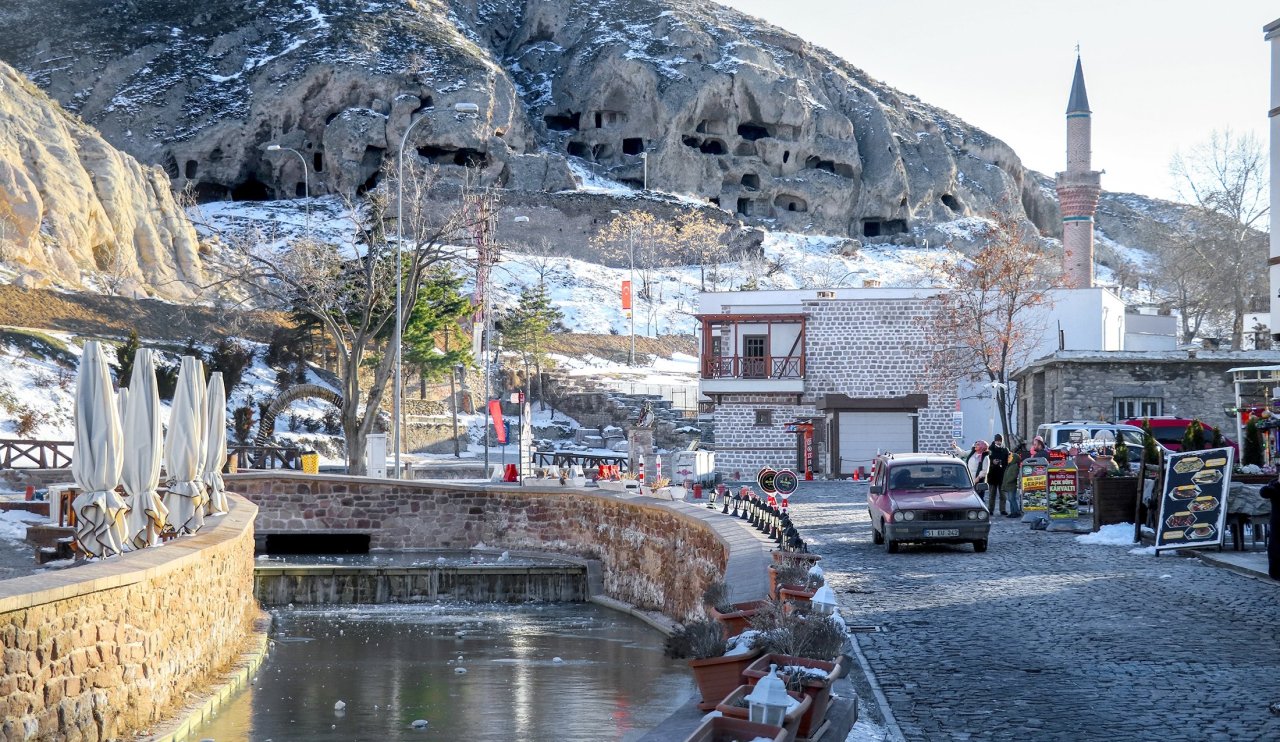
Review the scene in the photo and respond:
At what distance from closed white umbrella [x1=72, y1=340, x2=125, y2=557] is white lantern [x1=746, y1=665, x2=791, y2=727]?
9.81 meters

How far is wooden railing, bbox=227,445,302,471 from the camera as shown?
1449 inches

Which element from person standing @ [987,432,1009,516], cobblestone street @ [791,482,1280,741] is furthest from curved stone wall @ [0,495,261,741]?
person standing @ [987,432,1009,516]

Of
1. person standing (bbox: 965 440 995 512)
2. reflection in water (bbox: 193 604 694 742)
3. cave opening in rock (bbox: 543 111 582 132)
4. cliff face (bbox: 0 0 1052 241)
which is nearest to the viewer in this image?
reflection in water (bbox: 193 604 694 742)

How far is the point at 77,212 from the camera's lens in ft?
184

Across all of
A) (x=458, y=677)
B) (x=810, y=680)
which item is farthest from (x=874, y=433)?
(x=810, y=680)

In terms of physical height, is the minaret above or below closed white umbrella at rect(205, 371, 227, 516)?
above

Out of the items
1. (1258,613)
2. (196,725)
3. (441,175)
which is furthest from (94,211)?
(1258,613)

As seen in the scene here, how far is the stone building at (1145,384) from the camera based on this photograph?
35.1 meters

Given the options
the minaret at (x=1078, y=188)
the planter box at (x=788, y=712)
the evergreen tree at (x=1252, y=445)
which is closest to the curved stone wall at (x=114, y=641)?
the planter box at (x=788, y=712)

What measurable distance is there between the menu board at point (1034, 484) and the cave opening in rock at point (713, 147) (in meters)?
93.3

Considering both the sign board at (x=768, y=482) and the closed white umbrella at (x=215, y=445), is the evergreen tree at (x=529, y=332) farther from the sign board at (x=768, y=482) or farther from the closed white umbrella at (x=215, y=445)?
the closed white umbrella at (x=215, y=445)

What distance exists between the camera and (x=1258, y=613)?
12.4m

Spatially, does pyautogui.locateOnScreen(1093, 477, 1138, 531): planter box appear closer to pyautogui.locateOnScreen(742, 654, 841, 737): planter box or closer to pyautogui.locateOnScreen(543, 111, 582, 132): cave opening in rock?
pyautogui.locateOnScreen(742, 654, 841, 737): planter box

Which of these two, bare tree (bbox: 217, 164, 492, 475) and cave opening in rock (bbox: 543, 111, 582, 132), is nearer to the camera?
bare tree (bbox: 217, 164, 492, 475)
